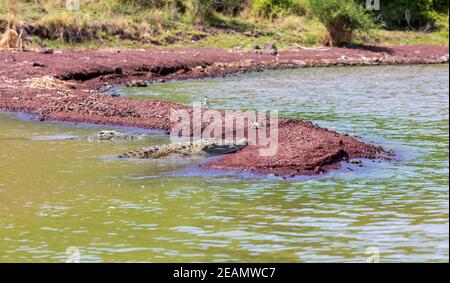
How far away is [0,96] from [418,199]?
17.7 metres

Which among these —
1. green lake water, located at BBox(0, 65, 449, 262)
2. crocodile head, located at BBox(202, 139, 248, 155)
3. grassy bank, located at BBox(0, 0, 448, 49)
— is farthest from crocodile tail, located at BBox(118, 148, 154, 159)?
grassy bank, located at BBox(0, 0, 448, 49)

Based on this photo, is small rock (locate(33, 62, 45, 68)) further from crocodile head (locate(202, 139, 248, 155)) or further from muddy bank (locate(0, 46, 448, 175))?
crocodile head (locate(202, 139, 248, 155))

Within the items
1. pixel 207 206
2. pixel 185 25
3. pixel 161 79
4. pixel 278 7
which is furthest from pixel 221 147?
pixel 278 7

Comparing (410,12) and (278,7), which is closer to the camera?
(278,7)

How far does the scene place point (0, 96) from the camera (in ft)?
92.5

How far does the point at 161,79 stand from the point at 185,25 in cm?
1380

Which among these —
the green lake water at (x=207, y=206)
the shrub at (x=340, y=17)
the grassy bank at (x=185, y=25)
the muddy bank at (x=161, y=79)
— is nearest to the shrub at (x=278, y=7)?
the grassy bank at (x=185, y=25)

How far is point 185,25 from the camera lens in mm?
49750

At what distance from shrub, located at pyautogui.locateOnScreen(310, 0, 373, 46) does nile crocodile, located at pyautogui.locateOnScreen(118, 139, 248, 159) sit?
32.8 m

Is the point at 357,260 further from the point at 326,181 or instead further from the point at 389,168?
the point at 389,168

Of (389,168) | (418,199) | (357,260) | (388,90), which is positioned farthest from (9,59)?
(357,260)

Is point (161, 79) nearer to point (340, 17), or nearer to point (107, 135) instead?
point (107, 135)

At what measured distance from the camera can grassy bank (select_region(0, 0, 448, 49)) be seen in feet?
141

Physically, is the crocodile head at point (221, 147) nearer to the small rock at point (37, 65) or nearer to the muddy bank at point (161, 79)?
the muddy bank at point (161, 79)
